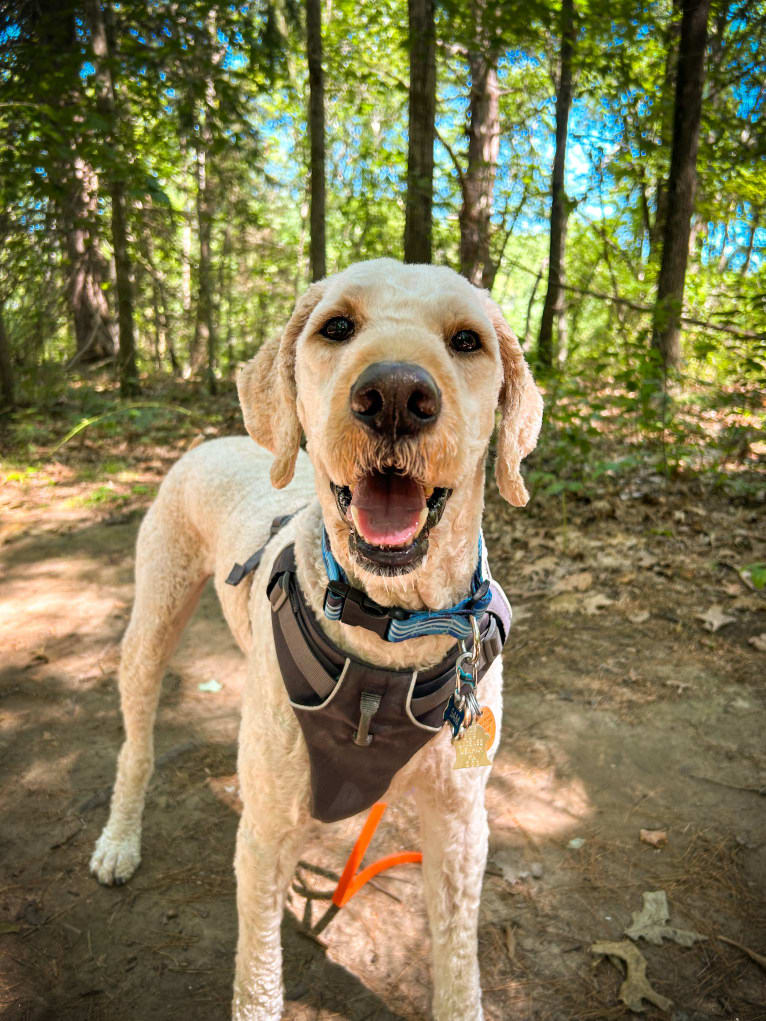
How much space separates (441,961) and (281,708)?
2.86ft

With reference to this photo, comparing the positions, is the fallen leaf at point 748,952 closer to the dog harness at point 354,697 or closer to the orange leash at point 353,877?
the orange leash at point 353,877

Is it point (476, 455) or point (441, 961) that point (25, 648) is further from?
point (476, 455)

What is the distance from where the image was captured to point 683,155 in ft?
19.9

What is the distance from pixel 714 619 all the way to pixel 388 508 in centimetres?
290

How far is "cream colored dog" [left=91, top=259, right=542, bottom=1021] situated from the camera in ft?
3.85

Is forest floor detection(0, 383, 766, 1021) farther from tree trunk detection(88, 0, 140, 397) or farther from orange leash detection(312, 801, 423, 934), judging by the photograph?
tree trunk detection(88, 0, 140, 397)

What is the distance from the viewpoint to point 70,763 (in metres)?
2.75

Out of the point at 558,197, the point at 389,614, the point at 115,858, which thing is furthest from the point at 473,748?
the point at 558,197

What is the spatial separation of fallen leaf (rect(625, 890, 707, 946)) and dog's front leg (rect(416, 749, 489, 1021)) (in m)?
0.59

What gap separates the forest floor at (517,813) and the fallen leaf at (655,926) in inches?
0.8

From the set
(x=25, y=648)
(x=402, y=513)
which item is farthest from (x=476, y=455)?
(x=25, y=648)

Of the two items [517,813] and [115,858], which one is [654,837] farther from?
[115,858]

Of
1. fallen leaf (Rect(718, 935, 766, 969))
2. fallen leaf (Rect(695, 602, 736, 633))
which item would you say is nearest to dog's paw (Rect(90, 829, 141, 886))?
fallen leaf (Rect(718, 935, 766, 969))

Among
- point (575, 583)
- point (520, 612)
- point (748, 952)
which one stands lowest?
point (748, 952)
